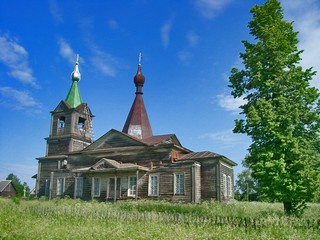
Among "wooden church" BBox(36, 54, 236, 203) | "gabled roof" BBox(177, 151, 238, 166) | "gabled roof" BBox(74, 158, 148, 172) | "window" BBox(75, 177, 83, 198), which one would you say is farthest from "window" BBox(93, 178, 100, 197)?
"gabled roof" BBox(177, 151, 238, 166)

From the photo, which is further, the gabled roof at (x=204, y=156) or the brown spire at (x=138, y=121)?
the brown spire at (x=138, y=121)

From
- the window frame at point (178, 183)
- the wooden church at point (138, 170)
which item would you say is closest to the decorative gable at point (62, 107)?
the wooden church at point (138, 170)

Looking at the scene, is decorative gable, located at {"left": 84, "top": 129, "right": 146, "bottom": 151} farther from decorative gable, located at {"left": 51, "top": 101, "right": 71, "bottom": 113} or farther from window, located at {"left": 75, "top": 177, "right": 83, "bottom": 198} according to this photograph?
decorative gable, located at {"left": 51, "top": 101, "right": 71, "bottom": 113}

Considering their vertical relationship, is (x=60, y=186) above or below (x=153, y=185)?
below

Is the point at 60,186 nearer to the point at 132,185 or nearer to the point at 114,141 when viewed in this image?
the point at 114,141

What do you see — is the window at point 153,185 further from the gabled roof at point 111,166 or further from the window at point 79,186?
the window at point 79,186

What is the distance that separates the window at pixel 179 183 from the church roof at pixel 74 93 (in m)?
19.7

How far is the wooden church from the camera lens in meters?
23.9

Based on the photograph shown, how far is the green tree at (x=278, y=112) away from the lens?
44.1 ft

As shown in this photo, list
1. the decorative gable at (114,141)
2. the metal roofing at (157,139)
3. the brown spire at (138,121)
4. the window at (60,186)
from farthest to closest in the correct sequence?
the brown spire at (138,121) < the window at (60,186) < the decorative gable at (114,141) < the metal roofing at (157,139)

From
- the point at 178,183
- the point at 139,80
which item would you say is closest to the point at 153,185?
the point at 178,183

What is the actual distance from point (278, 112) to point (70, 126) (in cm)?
2788

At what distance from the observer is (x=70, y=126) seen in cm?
3700

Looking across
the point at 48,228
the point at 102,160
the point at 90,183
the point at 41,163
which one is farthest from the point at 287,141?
the point at 41,163
